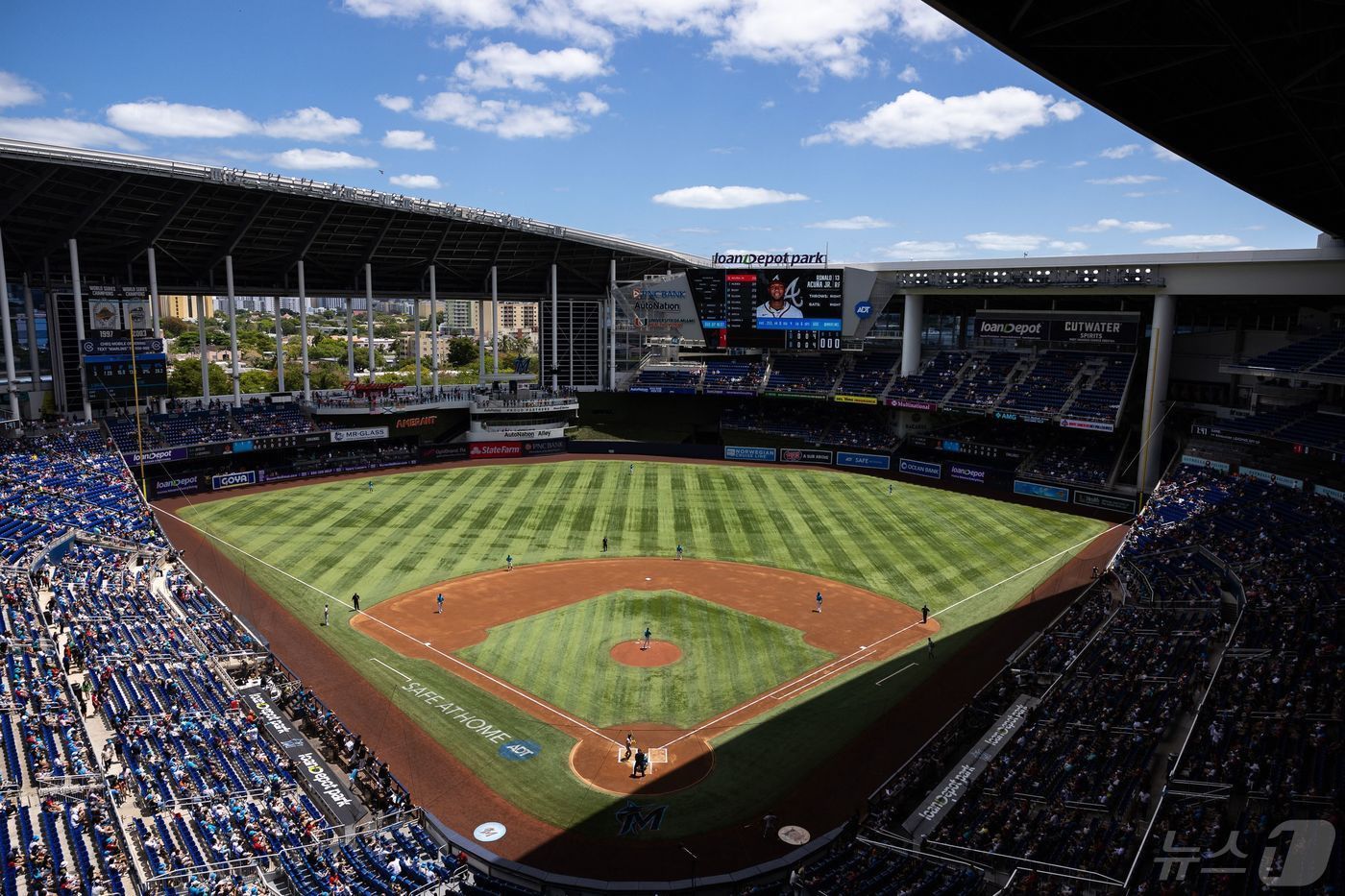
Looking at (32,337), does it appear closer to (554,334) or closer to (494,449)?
(494,449)

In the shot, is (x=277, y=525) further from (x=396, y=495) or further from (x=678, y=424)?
(x=678, y=424)

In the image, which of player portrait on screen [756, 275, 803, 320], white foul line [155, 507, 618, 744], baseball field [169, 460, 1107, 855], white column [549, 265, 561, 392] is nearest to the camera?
baseball field [169, 460, 1107, 855]

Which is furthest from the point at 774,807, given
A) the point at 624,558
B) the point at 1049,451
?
the point at 1049,451

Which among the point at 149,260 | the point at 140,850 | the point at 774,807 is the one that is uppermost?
the point at 149,260

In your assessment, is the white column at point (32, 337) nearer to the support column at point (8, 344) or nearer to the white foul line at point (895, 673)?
the support column at point (8, 344)

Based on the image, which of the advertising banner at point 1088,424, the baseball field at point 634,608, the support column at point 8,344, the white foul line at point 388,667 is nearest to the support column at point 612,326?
the baseball field at point 634,608

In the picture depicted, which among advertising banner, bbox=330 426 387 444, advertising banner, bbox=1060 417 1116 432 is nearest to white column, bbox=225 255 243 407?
advertising banner, bbox=330 426 387 444

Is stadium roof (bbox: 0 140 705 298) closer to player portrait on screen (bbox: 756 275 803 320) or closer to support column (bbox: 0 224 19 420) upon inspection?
support column (bbox: 0 224 19 420)
